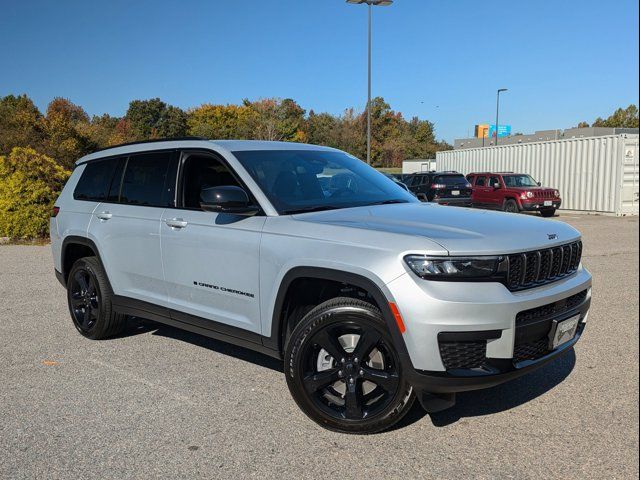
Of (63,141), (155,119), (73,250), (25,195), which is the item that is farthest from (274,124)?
(155,119)

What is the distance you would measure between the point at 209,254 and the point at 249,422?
1.20 meters

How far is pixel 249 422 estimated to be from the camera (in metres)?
3.68

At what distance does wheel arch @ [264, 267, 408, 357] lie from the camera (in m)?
3.16

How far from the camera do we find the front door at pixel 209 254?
391 centimetres

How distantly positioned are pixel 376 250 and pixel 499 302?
71 centimetres

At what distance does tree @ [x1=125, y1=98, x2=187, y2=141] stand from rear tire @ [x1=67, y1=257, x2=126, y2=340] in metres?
76.0

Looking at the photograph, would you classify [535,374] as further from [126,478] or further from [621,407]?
[126,478]

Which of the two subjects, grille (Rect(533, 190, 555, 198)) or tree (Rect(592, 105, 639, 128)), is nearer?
grille (Rect(533, 190, 555, 198))

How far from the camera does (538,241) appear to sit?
11.1 ft

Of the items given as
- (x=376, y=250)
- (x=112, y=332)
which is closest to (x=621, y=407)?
(x=376, y=250)

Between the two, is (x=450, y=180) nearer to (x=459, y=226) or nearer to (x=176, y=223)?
(x=176, y=223)

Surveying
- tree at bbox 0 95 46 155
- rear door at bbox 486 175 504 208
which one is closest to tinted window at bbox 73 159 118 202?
rear door at bbox 486 175 504 208

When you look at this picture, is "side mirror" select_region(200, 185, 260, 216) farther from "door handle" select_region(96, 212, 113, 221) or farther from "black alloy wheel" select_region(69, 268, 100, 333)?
"black alloy wheel" select_region(69, 268, 100, 333)

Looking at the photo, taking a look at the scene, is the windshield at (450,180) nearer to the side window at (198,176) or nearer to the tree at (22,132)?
the side window at (198,176)
